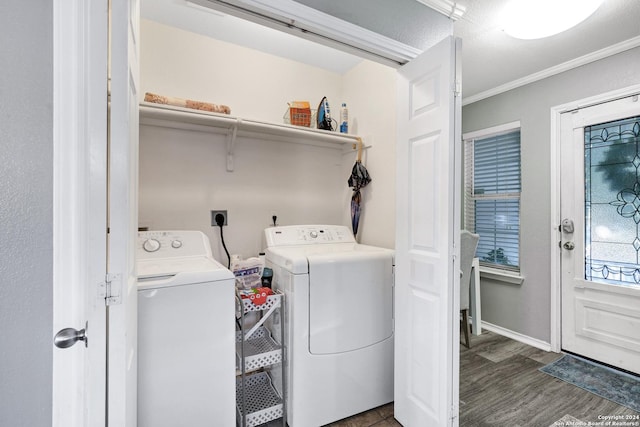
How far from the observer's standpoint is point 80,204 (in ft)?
2.41

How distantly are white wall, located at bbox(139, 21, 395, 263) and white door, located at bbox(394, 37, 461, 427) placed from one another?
47 cm

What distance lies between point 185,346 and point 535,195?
298cm

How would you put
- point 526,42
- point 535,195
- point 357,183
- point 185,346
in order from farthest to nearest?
point 535,195
point 357,183
point 526,42
point 185,346

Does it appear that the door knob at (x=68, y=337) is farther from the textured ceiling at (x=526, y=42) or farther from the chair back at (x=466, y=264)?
the chair back at (x=466, y=264)

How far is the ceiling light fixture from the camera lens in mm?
1456

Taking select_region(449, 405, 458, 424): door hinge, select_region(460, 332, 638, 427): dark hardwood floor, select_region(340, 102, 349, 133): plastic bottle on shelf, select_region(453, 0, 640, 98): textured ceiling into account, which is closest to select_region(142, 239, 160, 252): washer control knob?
select_region(340, 102, 349, 133): plastic bottle on shelf

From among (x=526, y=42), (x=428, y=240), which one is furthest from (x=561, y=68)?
(x=428, y=240)

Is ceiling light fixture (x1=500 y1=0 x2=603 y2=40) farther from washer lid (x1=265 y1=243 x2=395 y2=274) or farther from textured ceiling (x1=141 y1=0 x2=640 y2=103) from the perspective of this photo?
washer lid (x1=265 y1=243 x2=395 y2=274)

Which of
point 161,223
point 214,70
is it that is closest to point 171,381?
point 161,223

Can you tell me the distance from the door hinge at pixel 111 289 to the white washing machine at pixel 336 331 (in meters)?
0.91

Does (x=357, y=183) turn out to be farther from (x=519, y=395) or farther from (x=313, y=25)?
(x=519, y=395)

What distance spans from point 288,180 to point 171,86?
1050 mm

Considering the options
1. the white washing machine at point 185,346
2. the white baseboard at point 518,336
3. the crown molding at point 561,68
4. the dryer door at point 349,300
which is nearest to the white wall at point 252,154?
the dryer door at point 349,300
